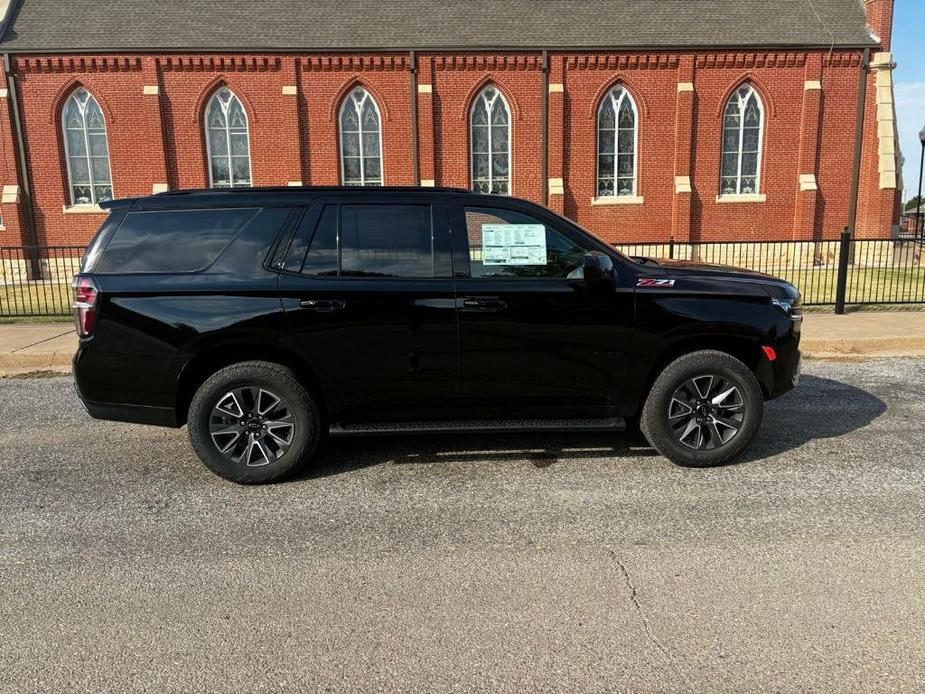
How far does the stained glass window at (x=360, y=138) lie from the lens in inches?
808

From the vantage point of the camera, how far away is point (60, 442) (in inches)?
220

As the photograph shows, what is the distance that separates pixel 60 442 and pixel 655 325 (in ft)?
16.0

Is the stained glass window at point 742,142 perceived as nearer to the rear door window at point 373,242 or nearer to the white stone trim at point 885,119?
the white stone trim at point 885,119

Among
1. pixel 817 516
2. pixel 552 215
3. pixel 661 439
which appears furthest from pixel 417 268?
pixel 817 516

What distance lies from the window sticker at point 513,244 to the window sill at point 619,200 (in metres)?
17.0

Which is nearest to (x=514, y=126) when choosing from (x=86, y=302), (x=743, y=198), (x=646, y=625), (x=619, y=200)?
(x=619, y=200)

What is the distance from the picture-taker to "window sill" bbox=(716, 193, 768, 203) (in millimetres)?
21062

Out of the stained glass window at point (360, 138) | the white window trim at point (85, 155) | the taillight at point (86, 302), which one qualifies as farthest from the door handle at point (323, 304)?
the white window trim at point (85, 155)

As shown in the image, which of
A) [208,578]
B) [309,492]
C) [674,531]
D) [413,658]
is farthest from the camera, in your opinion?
[309,492]

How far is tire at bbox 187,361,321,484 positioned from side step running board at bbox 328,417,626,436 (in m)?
0.26

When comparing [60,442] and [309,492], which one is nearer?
[309,492]

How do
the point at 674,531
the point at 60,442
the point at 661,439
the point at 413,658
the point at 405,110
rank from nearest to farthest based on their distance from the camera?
the point at 413,658, the point at 674,531, the point at 661,439, the point at 60,442, the point at 405,110

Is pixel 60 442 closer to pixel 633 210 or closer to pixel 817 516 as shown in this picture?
pixel 817 516

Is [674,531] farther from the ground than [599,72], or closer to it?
closer to it
